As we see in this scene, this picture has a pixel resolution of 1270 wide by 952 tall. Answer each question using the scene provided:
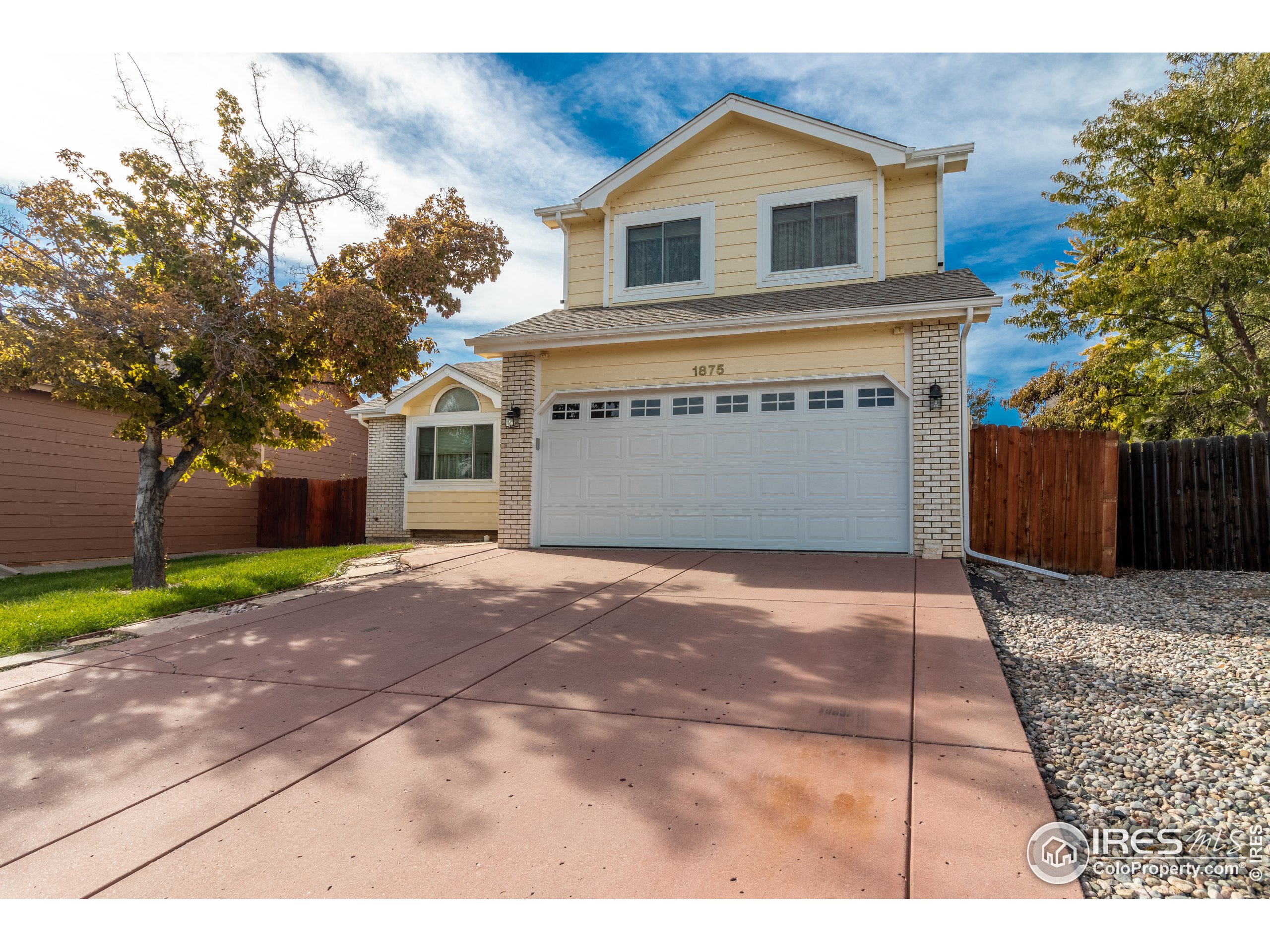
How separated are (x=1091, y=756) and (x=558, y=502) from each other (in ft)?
26.4

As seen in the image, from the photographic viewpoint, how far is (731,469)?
368 inches

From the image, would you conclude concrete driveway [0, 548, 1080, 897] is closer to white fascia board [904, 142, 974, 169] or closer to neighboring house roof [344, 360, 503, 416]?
white fascia board [904, 142, 974, 169]

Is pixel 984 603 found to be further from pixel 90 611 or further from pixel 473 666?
pixel 90 611

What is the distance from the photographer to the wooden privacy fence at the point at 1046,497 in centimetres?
769

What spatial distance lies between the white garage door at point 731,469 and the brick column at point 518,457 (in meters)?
0.25

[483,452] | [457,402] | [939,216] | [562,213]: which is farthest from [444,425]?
[939,216]

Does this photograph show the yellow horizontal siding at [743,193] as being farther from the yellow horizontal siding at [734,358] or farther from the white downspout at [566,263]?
the yellow horizontal siding at [734,358]

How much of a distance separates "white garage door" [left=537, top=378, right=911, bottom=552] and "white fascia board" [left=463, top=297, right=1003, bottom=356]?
2.69 ft

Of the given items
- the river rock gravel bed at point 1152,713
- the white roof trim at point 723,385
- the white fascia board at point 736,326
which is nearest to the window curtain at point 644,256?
the white fascia board at point 736,326

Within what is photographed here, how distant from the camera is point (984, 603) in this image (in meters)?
6.15

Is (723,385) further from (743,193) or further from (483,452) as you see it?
(483,452)

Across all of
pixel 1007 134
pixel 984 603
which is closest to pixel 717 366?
pixel 984 603
